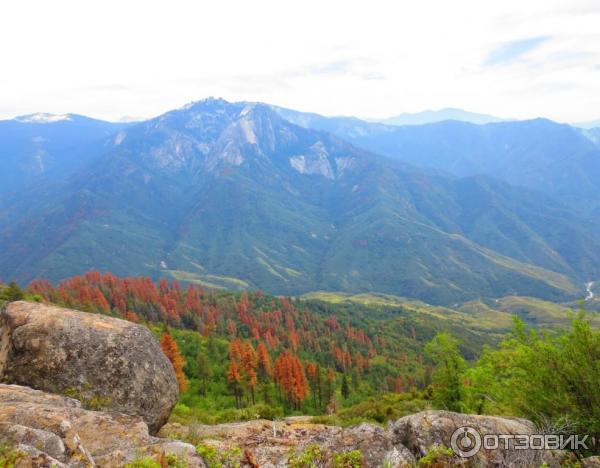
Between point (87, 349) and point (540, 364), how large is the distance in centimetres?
2582

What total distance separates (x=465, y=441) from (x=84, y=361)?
2083cm

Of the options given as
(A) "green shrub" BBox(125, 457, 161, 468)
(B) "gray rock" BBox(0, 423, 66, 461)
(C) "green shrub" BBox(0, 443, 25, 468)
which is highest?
(C) "green shrub" BBox(0, 443, 25, 468)

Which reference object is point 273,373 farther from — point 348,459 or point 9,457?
point 9,457

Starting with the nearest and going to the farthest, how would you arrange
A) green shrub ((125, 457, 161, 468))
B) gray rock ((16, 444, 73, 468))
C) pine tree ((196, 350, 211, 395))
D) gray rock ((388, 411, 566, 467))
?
gray rock ((16, 444, 73, 468)), green shrub ((125, 457, 161, 468)), gray rock ((388, 411, 566, 467)), pine tree ((196, 350, 211, 395))

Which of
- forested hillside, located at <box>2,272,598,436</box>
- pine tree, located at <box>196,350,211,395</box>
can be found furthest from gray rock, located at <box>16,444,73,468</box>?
pine tree, located at <box>196,350,211,395</box>

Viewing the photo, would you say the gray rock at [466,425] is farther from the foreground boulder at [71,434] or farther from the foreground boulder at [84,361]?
the foreground boulder at [84,361]

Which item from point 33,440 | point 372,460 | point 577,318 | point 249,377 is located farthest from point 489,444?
point 249,377

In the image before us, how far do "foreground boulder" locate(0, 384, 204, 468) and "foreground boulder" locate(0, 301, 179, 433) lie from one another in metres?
2.03

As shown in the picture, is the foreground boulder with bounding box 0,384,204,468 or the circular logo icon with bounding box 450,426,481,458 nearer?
the foreground boulder with bounding box 0,384,204,468

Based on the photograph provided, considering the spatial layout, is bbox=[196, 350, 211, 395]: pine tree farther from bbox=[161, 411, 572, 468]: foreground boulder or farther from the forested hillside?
bbox=[161, 411, 572, 468]: foreground boulder

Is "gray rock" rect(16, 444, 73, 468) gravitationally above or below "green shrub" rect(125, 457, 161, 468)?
above

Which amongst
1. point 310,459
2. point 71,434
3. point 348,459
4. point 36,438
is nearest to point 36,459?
point 36,438

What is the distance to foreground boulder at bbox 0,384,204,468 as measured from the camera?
14.1 m

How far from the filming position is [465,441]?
17609mm
